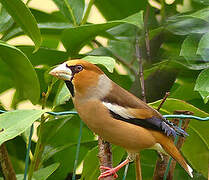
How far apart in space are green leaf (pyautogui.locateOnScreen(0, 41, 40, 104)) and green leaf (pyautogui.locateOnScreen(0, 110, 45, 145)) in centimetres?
18

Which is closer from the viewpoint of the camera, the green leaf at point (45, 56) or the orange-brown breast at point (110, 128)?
the orange-brown breast at point (110, 128)

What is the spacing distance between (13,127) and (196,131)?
0.51 m

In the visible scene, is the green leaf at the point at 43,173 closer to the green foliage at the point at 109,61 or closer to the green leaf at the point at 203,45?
the green foliage at the point at 109,61

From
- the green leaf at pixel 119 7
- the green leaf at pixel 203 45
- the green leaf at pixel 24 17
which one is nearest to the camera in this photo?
the green leaf at pixel 24 17

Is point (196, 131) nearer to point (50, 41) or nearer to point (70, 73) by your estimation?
point (70, 73)

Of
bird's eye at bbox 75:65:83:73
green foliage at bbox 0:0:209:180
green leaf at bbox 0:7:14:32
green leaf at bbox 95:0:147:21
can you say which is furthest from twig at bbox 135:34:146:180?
green leaf at bbox 0:7:14:32

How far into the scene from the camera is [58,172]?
163 cm

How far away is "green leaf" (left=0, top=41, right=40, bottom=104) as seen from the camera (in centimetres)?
125

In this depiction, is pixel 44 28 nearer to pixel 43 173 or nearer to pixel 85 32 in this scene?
pixel 85 32

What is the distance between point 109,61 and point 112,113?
148 mm

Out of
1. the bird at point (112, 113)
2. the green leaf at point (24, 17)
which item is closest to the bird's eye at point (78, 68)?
the bird at point (112, 113)

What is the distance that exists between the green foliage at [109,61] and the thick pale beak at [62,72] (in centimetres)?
12

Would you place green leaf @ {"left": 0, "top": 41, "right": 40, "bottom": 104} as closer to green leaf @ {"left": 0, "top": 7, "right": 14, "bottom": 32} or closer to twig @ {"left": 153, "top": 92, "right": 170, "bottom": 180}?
green leaf @ {"left": 0, "top": 7, "right": 14, "bottom": 32}

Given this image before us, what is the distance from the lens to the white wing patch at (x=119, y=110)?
1094mm
